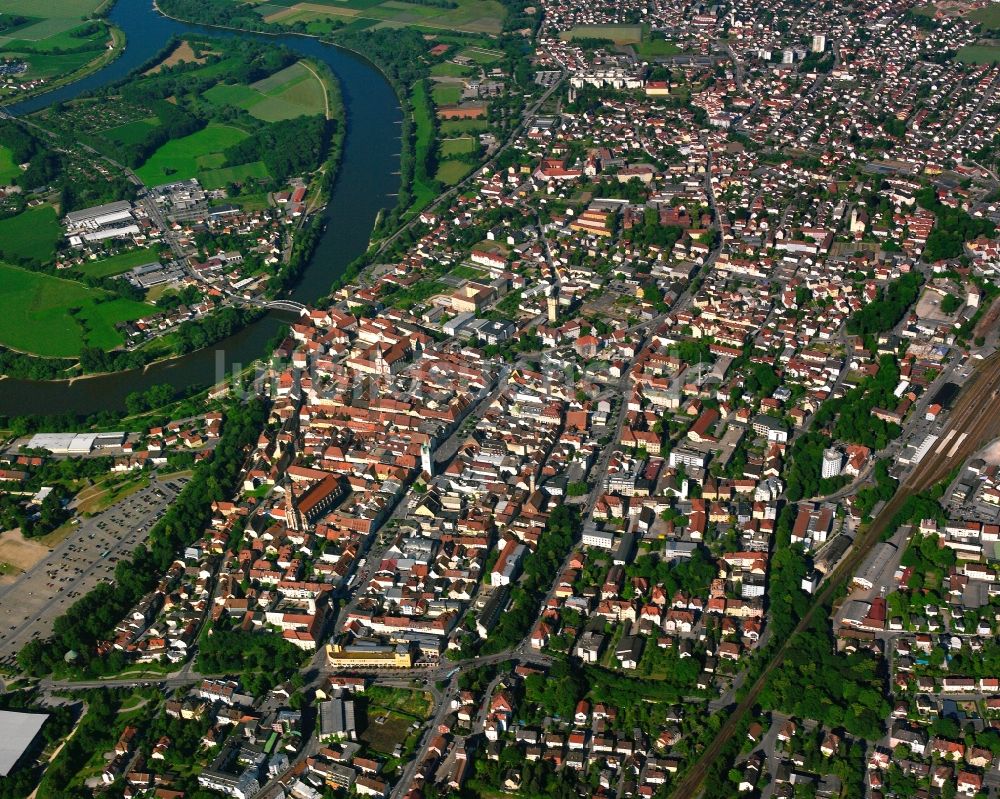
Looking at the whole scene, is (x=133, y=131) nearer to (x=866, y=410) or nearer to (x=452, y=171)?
(x=452, y=171)

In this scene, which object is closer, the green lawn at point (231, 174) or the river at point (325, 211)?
the river at point (325, 211)

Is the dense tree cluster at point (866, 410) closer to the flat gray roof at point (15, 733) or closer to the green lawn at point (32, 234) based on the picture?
the flat gray roof at point (15, 733)

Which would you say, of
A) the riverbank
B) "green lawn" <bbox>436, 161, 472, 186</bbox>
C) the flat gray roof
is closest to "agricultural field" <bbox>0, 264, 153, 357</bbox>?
"green lawn" <bbox>436, 161, 472, 186</bbox>

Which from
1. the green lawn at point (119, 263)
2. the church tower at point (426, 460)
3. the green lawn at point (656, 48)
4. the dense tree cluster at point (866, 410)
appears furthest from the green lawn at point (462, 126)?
the church tower at point (426, 460)

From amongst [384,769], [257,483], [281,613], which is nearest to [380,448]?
[257,483]

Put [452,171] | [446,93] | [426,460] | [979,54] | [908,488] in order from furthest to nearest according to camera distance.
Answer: [446,93] → [979,54] → [452,171] → [426,460] → [908,488]

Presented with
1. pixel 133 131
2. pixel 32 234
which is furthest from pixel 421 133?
pixel 32 234

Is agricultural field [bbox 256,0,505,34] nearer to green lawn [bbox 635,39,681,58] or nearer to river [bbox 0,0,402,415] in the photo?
river [bbox 0,0,402,415]
